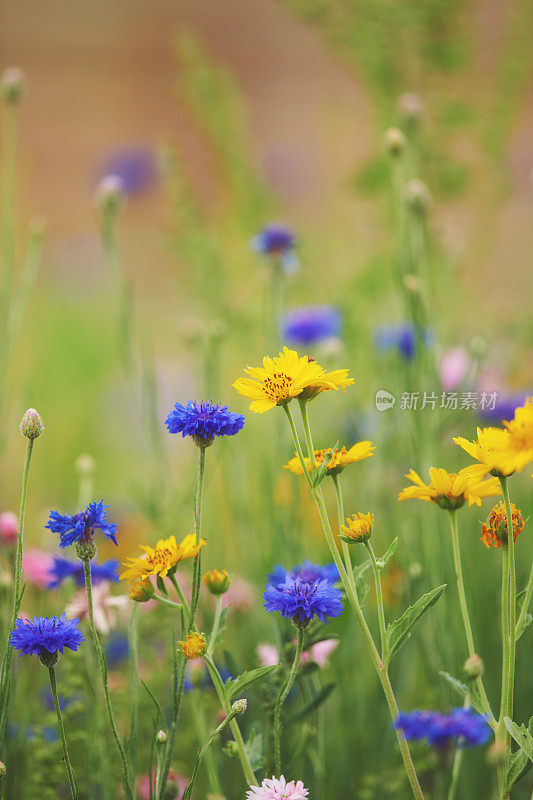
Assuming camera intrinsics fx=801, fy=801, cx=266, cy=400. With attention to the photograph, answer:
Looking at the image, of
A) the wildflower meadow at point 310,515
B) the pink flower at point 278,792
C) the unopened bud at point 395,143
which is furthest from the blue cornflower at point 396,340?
the pink flower at point 278,792

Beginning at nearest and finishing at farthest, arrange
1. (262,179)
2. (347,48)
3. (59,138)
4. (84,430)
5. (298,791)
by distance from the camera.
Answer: (298,791) < (347,48) < (262,179) < (84,430) < (59,138)

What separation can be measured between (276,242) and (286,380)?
0.34 m

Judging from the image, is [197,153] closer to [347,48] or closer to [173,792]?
[347,48]

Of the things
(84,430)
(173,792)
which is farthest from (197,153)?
(173,792)

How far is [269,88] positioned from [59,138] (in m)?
0.66

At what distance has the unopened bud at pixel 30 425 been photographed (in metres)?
0.32

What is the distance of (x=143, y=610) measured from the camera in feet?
1.93

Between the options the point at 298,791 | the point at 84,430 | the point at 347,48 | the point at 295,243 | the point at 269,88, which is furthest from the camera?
the point at 269,88

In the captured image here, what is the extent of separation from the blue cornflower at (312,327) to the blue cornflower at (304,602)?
0.38 meters

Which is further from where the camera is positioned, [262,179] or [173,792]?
[262,179]

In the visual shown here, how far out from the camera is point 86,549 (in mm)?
316

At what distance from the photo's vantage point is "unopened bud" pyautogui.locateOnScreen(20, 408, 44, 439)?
321 mm

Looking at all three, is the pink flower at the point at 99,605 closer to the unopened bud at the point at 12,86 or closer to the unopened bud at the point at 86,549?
the unopened bud at the point at 86,549

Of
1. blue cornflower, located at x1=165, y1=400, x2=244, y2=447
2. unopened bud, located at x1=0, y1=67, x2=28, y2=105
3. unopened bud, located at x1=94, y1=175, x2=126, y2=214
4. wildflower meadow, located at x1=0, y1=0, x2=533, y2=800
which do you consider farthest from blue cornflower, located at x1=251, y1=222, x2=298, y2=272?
blue cornflower, located at x1=165, y1=400, x2=244, y2=447
